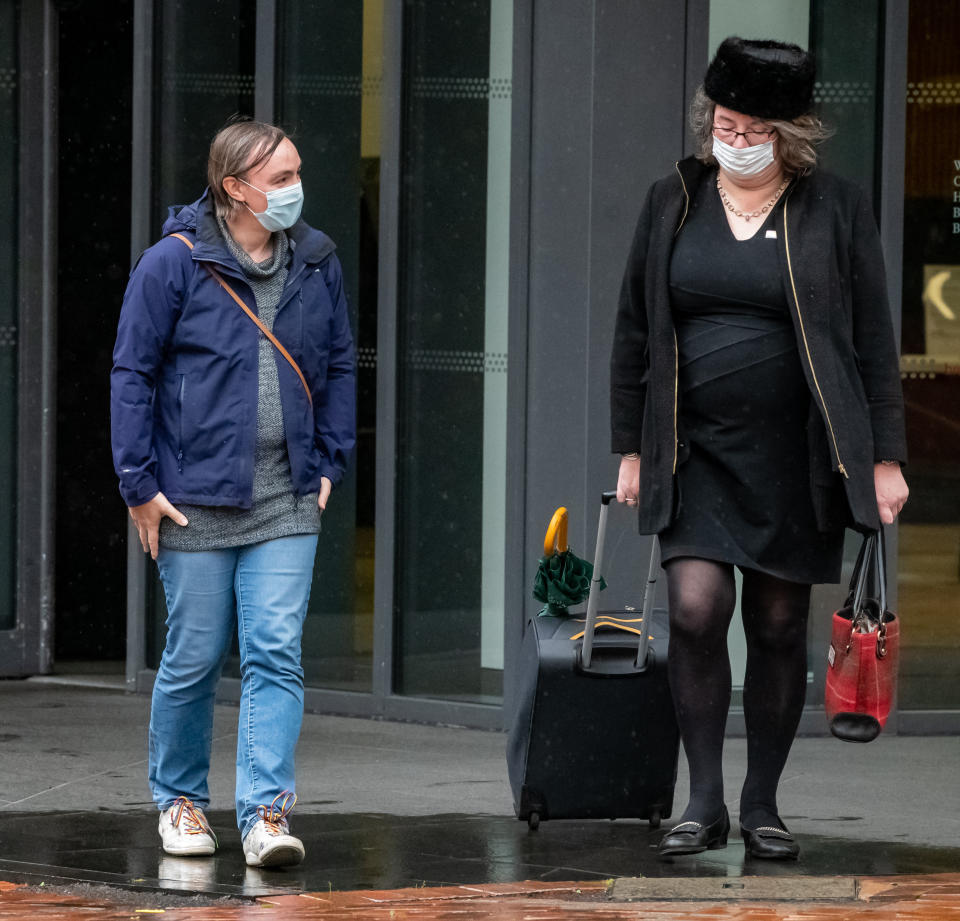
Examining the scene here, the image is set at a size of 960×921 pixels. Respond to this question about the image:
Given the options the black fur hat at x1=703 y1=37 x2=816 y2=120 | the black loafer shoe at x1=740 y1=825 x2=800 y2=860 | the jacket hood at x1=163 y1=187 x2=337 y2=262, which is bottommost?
the black loafer shoe at x1=740 y1=825 x2=800 y2=860

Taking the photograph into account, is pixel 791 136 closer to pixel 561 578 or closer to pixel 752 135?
pixel 752 135

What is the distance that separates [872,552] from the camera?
5.21 metres

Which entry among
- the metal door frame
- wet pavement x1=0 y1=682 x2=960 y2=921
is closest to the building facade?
wet pavement x1=0 y1=682 x2=960 y2=921

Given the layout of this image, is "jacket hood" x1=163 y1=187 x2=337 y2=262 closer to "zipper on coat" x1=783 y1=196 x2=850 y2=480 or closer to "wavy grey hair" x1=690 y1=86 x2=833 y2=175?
"wavy grey hair" x1=690 y1=86 x2=833 y2=175

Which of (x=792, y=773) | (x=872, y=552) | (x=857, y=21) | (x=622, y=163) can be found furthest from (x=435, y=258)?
(x=872, y=552)

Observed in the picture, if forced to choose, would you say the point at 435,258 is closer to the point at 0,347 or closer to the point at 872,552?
the point at 0,347

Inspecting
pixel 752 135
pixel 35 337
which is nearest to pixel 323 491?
pixel 752 135

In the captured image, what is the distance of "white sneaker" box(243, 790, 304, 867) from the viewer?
5.06 meters

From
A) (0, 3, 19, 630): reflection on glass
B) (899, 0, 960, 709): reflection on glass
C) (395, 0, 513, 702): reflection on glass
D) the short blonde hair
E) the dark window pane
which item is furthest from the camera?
(0, 3, 19, 630): reflection on glass

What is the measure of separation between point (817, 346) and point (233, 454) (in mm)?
1502

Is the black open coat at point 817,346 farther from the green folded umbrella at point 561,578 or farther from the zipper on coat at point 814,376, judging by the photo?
the green folded umbrella at point 561,578

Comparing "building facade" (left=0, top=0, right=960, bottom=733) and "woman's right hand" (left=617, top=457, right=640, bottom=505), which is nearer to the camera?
"woman's right hand" (left=617, top=457, right=640, bottom=505)

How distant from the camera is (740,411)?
5.12 metres

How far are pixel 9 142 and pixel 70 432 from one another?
127 centimetres
